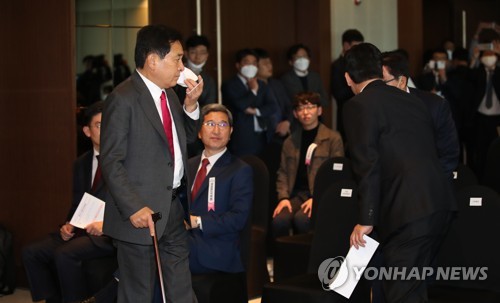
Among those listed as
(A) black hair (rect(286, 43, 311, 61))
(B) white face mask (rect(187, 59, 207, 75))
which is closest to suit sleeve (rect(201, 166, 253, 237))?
(B) white face mask (rect(187, 59, 207, 75))

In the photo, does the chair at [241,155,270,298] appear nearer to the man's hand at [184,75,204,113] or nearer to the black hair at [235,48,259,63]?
the man's hand at [184,75,204,113]

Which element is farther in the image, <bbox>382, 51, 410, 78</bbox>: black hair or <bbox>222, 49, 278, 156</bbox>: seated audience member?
<bbox>222, 49, 278, 156</bbox>: seated audience member

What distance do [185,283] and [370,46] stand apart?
1361 mm

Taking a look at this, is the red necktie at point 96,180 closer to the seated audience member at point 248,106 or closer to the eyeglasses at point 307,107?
the eyeglasses at point 307,107

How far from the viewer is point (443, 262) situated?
4457mm

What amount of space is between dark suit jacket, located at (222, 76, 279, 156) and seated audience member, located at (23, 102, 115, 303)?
2.13m

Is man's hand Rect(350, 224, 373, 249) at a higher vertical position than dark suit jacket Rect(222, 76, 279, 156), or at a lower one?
lower

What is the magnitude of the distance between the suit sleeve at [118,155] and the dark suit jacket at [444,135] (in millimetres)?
1586

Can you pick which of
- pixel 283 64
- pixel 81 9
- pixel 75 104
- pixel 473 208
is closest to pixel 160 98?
pixel 473 208

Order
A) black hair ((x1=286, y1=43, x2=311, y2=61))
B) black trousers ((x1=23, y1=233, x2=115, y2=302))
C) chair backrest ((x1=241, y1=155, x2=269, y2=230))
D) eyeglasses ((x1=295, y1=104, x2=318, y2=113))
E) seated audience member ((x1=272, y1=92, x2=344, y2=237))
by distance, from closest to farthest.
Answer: black trousers ((x1=23, y1=233, x2=115, y2=302)), chair backrest ((x1=241, y1=155, x2=269, y2=230)), seated audience member ((x1=272, y1=92, x2=344, y2=237)), eyeglasses ((x1=295, y1=104, x2=318, y2=113)), black hair ((x1=286, y1=43, x2=311, y2=61))

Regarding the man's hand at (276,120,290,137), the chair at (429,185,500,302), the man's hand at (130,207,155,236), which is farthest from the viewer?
the man's hand at (276,120,290,137)

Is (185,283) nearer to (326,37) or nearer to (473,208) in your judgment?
(473,208)

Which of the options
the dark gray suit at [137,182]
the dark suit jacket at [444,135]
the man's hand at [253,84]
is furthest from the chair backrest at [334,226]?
the man's hand at [253,84]

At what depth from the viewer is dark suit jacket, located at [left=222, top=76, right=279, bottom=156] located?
24.7ft
